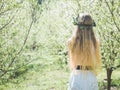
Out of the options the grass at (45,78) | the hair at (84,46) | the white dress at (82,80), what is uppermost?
the hair at (84,46)

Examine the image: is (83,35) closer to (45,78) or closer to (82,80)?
(82,80)

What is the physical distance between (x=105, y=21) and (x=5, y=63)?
3.53 metres

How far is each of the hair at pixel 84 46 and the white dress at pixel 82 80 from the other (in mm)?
141

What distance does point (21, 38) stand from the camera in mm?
12672

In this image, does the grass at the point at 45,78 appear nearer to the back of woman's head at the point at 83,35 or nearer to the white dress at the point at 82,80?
the white dress at the point at 82,80

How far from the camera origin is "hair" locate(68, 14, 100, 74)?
607 cm

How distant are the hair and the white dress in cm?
14

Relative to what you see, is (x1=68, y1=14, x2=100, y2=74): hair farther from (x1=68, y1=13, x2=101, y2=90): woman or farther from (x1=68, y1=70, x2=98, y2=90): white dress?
(x1=68, y1=70, x2=98, y2=90): white dress

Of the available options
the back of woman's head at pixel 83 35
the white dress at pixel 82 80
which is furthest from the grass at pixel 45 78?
the back of woman's head at pixel 83 35

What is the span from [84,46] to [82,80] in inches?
23.6

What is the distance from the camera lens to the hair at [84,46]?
6.07 meters

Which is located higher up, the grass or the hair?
the hair

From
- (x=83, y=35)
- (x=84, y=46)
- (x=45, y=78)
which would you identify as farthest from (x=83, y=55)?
(x=45, y=78)

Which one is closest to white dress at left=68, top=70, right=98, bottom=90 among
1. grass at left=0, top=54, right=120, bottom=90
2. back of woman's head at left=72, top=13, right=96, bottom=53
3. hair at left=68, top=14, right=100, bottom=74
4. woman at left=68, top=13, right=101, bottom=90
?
woman at left=68, top=13, right=101, bottom=90
